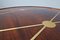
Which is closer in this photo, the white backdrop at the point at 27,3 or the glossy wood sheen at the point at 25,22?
the glossy wood sheen at the point at 25,22

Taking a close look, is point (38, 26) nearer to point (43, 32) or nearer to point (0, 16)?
point (43, 32)

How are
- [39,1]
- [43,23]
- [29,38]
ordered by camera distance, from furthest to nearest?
[39,1], [43,23], [29,38]

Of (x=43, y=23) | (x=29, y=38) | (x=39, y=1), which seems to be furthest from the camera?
(x=39, y=1)

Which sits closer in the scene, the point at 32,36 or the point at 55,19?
the point at 32,36

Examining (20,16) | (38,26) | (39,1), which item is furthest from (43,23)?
(39,1)

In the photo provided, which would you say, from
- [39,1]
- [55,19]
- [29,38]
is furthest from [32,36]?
[39,1]

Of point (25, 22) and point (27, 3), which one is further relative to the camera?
point (27, 3)

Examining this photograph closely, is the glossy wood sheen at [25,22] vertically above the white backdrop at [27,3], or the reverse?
the glossy wood sheen at [25,22]

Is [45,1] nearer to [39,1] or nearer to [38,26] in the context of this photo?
[39,1]
